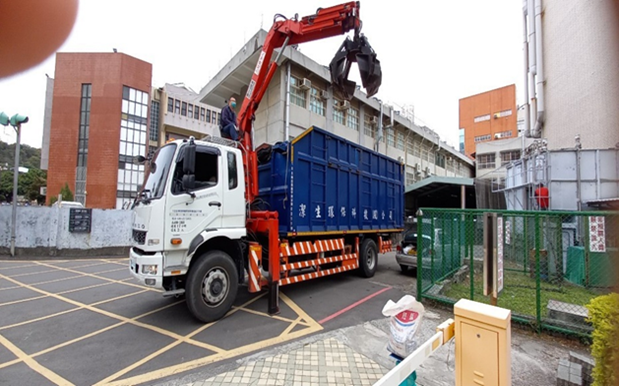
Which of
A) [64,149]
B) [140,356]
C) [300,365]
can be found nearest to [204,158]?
[140,356]

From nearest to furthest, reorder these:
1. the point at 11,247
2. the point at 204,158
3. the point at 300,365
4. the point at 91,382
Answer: the point at 91,382
the point at 300,365
the point at 204,158
the point at 11,247

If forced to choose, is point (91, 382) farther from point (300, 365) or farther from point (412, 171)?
point (412, 171)

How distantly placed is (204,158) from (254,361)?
11.2 feet

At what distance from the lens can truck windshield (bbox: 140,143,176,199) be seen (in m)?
4.59

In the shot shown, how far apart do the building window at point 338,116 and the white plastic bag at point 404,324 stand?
17272mm

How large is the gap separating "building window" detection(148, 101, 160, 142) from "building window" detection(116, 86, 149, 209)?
1.93m

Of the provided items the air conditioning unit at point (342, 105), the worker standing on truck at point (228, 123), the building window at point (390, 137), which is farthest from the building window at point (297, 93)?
the building window at point (390, 137)

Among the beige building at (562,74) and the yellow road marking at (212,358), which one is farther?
the beige building at (562,74)

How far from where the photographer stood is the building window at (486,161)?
3612 cm

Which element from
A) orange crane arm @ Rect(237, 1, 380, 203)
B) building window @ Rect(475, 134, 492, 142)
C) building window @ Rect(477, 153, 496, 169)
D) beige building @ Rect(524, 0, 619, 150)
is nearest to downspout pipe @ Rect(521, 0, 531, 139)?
beige building @ Rect(524, 0, 619, 150)

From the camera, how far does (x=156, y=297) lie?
6.11 meters

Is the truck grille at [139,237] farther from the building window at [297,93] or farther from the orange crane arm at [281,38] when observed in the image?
the building window at [297,93]

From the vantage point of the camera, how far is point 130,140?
32688mm

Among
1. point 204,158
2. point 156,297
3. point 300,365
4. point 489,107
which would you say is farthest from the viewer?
point 489,107
